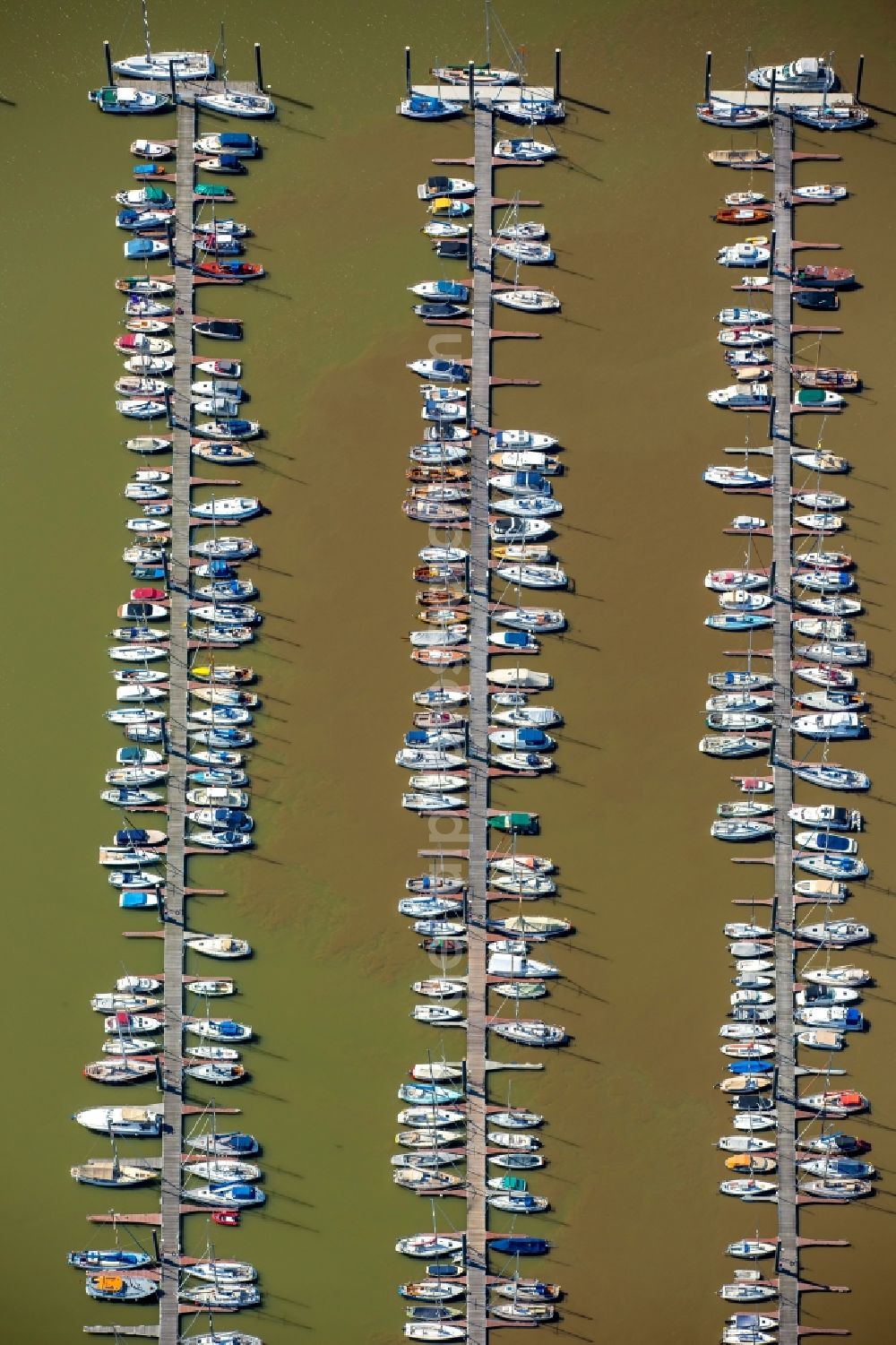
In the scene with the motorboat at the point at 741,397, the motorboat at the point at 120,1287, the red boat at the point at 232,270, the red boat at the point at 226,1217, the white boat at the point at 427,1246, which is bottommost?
Answer: the motorboat at the point at 120,1287

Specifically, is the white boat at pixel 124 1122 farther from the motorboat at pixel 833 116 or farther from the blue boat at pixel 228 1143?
the motorboat at pixel 833 116

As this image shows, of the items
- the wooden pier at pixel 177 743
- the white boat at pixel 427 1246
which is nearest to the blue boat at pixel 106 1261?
the wooden pier at pixel 177 743

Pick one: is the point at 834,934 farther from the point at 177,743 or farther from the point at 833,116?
the point at 833,116

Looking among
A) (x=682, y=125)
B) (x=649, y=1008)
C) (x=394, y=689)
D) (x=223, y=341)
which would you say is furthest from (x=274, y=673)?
(x=682, y=125)

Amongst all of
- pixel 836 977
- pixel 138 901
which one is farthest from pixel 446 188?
pixel 836 977

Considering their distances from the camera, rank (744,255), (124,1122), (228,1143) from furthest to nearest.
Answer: (744,255), (228,1143), (124,1122)

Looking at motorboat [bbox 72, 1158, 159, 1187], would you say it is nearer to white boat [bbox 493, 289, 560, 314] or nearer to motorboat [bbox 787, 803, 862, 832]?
motorboat [bbox 787, 803, 862, 832]

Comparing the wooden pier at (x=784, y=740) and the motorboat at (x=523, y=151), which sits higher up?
the motorboat at (x=523, y=151)
